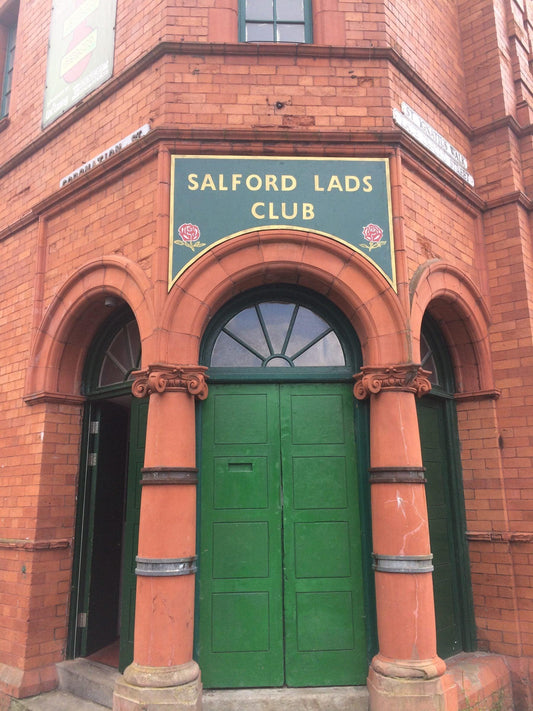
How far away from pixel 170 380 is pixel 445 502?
3258 mm

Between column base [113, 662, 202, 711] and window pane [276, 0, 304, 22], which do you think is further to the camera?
window pane [276, 0, 304, 22]

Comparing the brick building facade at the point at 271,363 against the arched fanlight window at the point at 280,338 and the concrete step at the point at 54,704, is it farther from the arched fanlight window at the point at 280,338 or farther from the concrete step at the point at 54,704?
the concrete step at the point at 54,704

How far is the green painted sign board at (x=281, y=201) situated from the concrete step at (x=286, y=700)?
340 centimetres

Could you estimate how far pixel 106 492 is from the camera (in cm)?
610

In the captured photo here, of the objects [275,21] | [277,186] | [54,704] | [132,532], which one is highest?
[275,21]

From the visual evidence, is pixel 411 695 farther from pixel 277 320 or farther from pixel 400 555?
pixel 277 320

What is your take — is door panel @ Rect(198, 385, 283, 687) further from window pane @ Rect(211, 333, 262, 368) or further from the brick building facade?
window pane @ Rect(211, 333, 262, 368)

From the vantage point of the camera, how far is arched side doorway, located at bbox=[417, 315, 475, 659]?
5551 millimetres

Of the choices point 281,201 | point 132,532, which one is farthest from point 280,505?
point 281,201

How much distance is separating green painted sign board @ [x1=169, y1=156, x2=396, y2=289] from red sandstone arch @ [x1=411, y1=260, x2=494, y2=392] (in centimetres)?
101

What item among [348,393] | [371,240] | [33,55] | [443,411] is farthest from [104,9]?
[443,411]

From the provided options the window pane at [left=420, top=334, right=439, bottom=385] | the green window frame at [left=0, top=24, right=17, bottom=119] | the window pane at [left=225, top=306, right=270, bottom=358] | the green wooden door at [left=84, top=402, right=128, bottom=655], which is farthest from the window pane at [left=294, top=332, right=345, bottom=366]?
the green window frame at [left=0, top=24, right=17, bottom=119]

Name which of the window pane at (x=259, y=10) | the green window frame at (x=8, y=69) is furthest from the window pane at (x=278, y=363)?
the green window frame at (x=8, y=69)

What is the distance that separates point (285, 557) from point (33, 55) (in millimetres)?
7072
